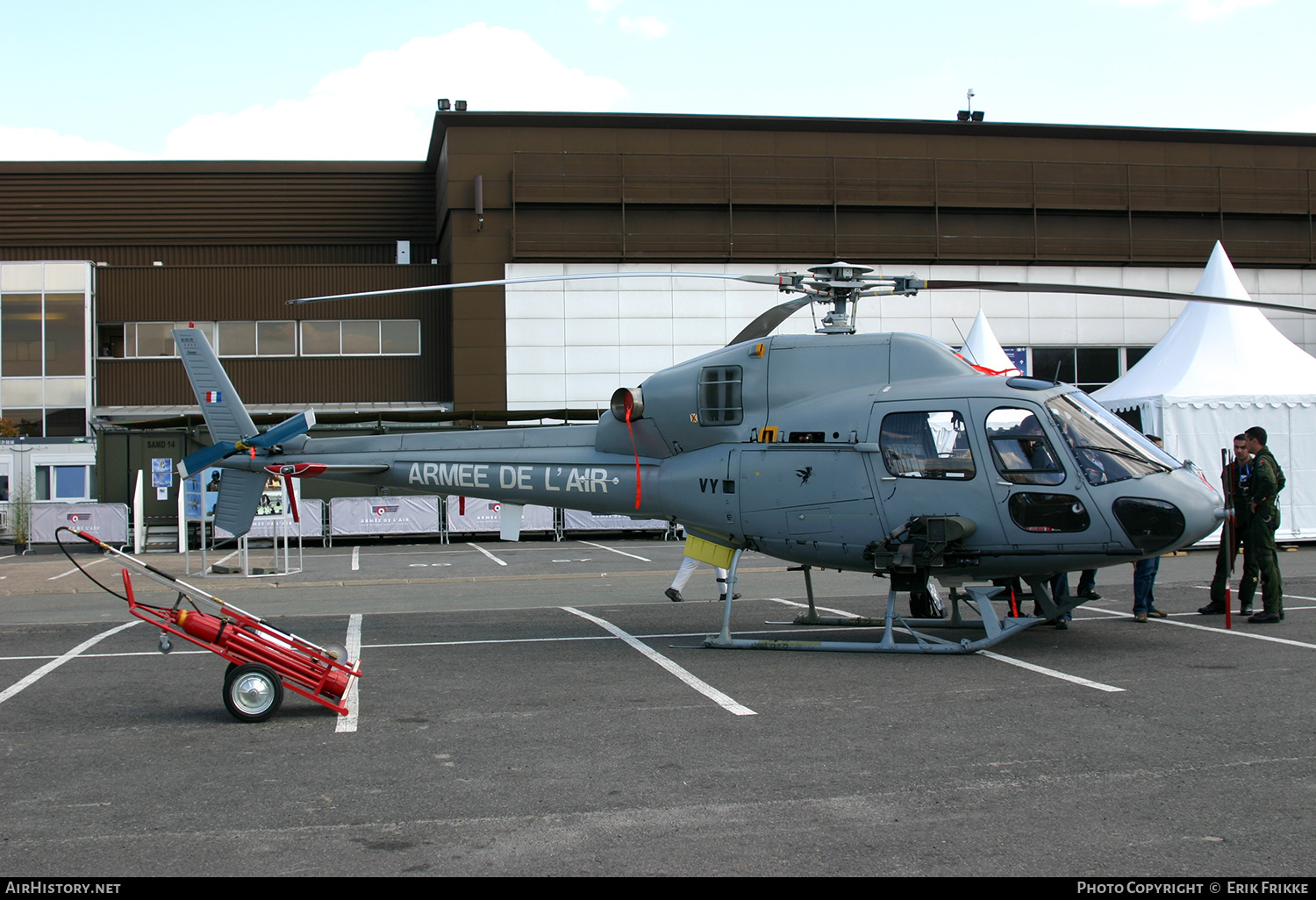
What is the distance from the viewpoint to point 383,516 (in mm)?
26141

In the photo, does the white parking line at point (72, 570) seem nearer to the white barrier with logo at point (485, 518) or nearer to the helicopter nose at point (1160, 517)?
the white barrier with logo at point (485, 518)

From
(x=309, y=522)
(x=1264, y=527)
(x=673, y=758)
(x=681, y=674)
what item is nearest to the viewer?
(x=673, y=758)

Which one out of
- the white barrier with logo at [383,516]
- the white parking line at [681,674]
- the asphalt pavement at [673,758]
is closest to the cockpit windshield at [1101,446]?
the asphalt pavement at [673,758]

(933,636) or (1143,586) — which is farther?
(1143,586)

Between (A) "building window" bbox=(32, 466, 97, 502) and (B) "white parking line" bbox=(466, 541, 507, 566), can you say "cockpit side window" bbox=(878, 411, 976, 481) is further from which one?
(A) "building window" bbox=(32, 466, 97, 502)

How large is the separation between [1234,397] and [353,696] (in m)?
18.6

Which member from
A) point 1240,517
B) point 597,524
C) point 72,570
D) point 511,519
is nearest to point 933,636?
point 1240,517

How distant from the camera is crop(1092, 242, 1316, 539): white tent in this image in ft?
65.0

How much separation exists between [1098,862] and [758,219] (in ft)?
107

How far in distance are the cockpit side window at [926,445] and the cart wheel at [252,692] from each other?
563 centimetres

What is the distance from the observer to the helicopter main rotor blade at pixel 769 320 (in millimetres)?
9680

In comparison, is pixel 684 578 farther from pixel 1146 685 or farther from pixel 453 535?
pixel 453 535

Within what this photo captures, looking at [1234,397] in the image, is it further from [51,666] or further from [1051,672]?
[51,666]

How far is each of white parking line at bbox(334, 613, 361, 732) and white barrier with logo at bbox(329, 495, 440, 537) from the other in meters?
14.8
